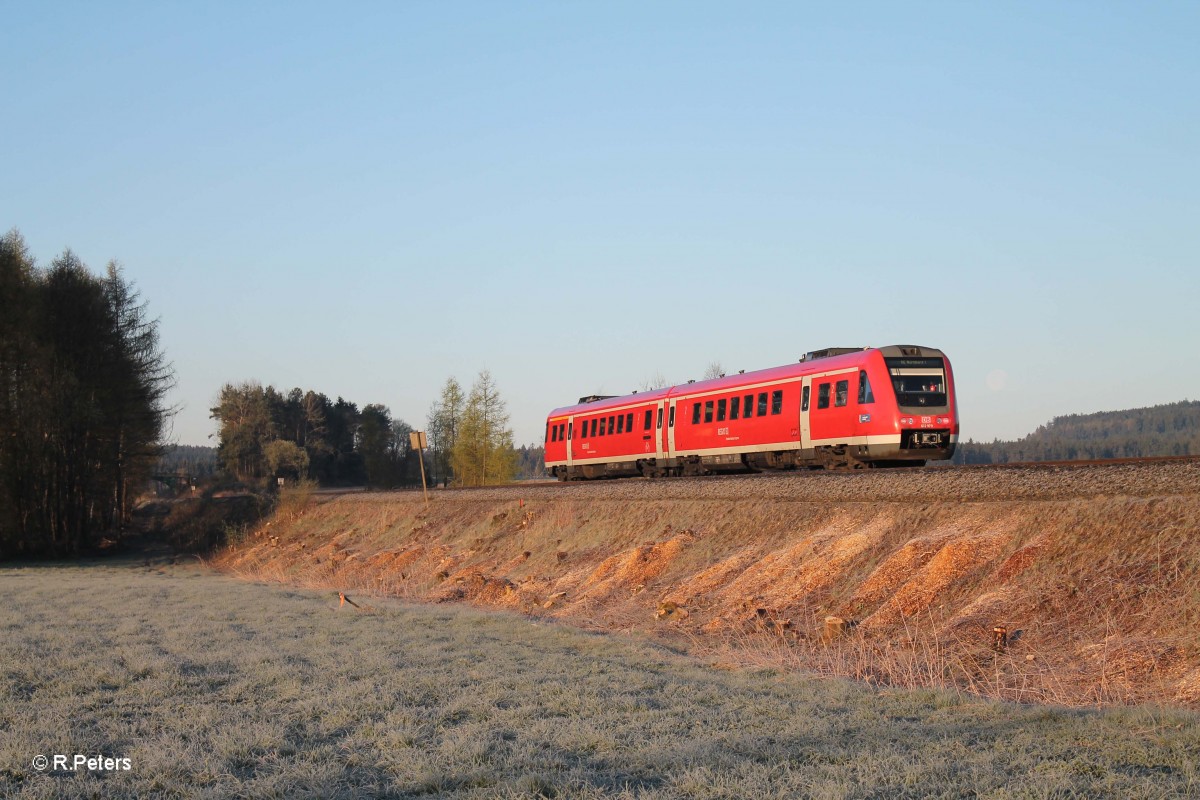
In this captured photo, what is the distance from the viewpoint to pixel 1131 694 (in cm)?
888

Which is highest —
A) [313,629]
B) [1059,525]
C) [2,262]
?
[2,262]

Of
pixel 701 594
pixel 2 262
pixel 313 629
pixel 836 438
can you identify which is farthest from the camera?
pixel 2 262

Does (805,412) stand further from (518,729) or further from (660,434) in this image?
(518,729)

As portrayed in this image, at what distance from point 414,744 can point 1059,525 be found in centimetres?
902

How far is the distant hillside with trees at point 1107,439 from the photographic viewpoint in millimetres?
89812

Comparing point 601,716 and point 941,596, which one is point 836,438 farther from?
point 601,716

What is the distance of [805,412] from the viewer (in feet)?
82.9

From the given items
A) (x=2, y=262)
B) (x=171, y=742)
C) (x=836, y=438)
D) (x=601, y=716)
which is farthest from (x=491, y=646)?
(x=2, y=262)

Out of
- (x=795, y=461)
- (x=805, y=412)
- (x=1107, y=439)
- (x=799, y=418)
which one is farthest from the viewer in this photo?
(x=1107, y=439)

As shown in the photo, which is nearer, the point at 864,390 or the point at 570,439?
the point at 864,390

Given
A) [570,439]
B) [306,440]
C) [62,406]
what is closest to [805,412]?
[570,439]

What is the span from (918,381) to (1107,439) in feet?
339

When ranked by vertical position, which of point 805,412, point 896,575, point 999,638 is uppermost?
point 805,412

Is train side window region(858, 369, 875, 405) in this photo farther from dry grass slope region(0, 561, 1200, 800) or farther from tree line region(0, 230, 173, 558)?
tree line region(0, 230, 173, 558)
